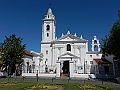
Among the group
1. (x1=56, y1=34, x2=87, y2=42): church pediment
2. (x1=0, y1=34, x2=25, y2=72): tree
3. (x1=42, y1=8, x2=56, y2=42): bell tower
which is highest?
(x1=42, y1=8, x2=56, y2=42): bell tower

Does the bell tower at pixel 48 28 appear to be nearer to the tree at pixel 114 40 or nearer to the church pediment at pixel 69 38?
the church pediment at pixel 69 38

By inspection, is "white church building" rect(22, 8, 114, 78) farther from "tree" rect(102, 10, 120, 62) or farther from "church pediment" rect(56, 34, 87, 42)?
"tree" rect(102, 10, 120, 62)

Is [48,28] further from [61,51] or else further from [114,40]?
[114,40]

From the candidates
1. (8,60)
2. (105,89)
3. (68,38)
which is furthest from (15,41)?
(105,89)

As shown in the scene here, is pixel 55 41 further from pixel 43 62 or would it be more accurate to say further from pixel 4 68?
pixel 4 68

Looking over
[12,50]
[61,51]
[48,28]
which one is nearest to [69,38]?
[61,51]

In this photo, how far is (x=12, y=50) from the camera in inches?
1148

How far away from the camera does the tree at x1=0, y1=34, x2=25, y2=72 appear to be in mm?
28766

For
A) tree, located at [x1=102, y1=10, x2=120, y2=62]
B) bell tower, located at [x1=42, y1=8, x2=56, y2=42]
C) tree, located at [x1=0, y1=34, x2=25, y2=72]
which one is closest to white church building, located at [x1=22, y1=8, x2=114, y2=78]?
bell tower, located at [x1=42, y1=8, x2=56, y2=42]

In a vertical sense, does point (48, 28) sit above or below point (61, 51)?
above

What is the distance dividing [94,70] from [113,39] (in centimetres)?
1175

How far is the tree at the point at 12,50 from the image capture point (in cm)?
2877

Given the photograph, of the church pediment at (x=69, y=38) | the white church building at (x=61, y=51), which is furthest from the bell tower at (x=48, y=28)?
the church pediment at (x=69, y=38)

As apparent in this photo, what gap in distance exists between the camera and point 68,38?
1713 inches
